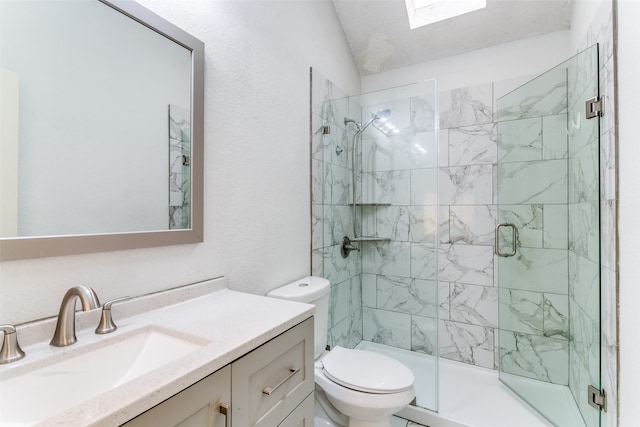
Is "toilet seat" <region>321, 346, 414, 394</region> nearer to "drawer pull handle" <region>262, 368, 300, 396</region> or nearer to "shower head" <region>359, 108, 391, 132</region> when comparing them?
"drawer pull handle" <region>262, 368, 300, 396</region>

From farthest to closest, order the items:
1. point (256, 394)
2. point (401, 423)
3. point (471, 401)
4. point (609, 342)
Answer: point (471, 401), point (401, 423), point (609, 342), point (256, 394)

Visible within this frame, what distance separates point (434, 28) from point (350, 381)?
2.51 metres

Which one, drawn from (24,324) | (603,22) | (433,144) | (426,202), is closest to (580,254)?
(426,202)

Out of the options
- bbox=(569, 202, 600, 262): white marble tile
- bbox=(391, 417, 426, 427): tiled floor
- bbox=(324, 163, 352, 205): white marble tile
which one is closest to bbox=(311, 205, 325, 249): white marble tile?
bbox=(324, 163, 352, 205): white marble tile

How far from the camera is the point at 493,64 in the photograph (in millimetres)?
2324

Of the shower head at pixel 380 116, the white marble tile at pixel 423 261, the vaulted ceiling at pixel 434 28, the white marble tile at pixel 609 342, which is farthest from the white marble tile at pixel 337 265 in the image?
the vaulted ceiling at pixel 434 28

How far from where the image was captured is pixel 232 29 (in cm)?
135

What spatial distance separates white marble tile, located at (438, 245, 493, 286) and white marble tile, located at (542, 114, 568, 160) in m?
0.77

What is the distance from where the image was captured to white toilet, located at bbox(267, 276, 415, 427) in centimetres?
141

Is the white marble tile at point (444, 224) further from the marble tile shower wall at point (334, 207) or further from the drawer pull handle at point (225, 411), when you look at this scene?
the drawer pull handle at point (225, 411)

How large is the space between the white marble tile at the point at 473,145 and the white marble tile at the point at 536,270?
741 millimetres

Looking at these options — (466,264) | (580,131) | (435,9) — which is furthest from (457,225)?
(435,9)

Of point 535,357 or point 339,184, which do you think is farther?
point 339,184

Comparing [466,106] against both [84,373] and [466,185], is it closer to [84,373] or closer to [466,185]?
[466,185]
